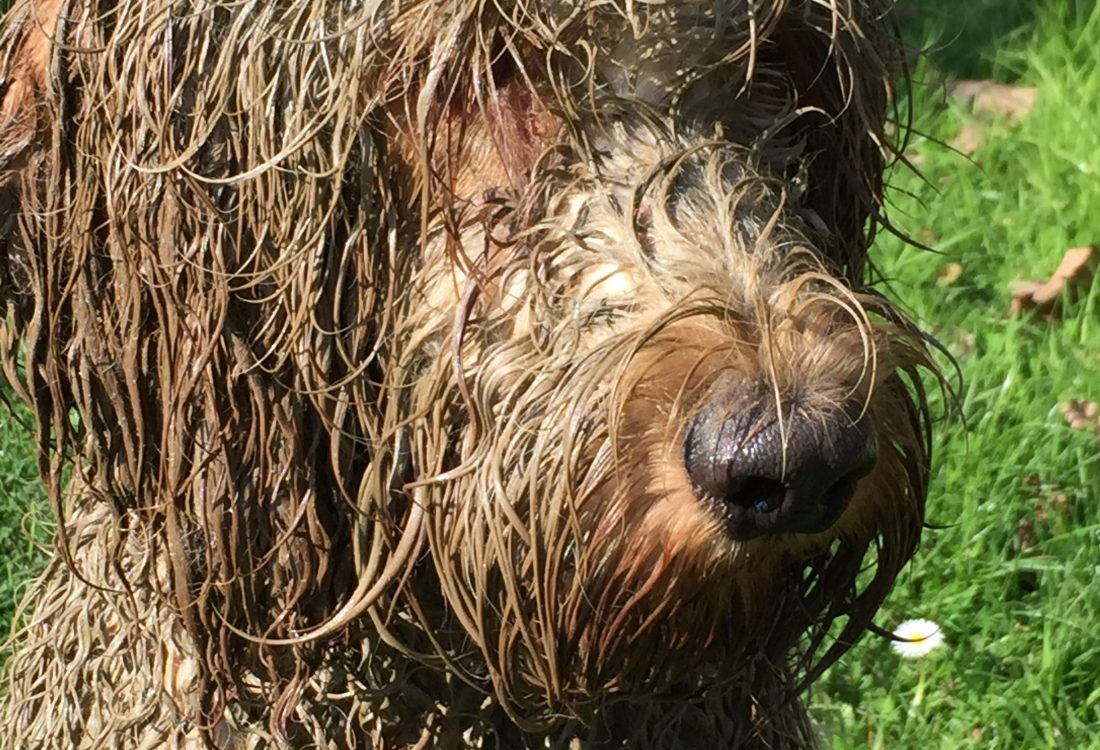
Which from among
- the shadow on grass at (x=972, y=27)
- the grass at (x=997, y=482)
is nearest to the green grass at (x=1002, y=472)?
the grass at (x=997, y=482)

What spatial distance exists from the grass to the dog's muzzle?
88cm

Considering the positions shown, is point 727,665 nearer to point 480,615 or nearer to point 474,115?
point 480,615

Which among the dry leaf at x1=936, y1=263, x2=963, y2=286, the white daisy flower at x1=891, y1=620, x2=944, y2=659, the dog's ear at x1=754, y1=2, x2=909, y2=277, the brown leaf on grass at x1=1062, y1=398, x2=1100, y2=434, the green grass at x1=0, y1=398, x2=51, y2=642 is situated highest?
the dog's ear at x1=754, y1=2, x2=909, y2=277

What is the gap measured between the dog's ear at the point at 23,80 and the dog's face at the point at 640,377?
493 mm

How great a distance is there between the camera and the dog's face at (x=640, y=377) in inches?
74.9

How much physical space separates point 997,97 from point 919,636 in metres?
2.50

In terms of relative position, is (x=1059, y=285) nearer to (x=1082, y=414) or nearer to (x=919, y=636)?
(x=1082, y=414)

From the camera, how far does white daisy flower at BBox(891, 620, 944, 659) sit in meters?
3.56

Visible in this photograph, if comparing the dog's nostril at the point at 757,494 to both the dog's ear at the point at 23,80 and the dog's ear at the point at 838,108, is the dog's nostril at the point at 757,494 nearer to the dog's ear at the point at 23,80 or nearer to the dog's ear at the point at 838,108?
the dog's ear at the point at 838,108

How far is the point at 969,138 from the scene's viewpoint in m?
5.35

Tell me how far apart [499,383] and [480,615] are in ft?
0.93

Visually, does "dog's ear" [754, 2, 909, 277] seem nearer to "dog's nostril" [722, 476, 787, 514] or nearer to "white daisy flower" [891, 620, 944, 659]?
"dog's nostril" [722, 476, 787, 514]

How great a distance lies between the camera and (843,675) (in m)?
3.57

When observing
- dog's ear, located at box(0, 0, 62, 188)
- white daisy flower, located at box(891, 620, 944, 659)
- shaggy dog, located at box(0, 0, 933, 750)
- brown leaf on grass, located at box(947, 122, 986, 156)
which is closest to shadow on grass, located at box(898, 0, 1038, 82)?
brown leaf on grass, located at box(947, 122, 986, 156)
